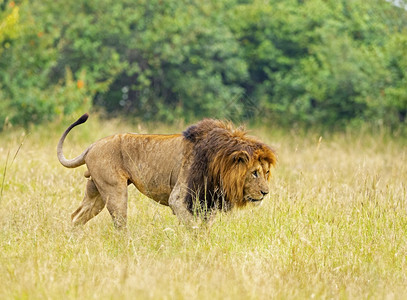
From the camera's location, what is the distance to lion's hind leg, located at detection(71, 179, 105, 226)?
24.2 ft

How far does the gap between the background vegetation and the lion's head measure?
11662mm

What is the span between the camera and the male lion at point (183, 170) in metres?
6.46

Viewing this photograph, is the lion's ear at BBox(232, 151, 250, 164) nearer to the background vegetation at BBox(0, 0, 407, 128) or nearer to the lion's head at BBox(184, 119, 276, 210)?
the lion's head at BBox(184, 119, 276, 210)

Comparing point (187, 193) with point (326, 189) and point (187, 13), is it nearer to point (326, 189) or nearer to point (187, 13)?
point (326, 189)

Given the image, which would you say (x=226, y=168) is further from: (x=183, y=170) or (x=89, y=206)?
(x=89, y=206)

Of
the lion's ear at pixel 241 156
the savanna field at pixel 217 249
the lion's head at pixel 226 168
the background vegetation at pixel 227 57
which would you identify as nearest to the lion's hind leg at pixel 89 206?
the savanna field at pixel 217 249

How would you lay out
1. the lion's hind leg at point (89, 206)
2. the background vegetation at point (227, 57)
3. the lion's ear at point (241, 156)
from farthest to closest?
the background vegetation at point (227, 57) → the lion's hind leg at point (89, 206) → the lion's ear at point (241, 156)

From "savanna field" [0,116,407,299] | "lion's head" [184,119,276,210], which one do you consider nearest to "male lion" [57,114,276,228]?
"lion's head" [184,119,276,210]

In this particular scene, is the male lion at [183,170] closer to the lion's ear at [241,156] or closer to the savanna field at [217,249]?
the lion's ear at [241,156]

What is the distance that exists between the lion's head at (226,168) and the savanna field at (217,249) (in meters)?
0.30

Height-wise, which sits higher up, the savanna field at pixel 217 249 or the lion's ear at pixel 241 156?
the lion's ear at pixel 241 156

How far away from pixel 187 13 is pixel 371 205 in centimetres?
1595

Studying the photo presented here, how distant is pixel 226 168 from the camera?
255 inches

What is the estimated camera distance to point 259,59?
24781 millimetres
